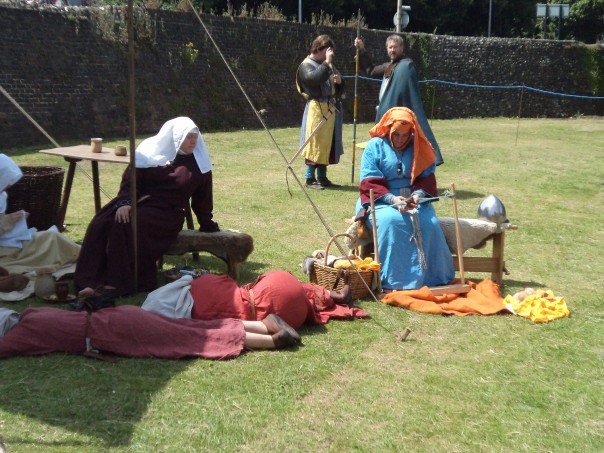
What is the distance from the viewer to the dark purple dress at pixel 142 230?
502cm

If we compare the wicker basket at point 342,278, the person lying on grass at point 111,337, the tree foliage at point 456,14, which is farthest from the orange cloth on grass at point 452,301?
the tree foliage at point 456,14

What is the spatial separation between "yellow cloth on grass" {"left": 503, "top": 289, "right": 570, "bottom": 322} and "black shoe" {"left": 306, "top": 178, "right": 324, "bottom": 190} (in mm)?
4643

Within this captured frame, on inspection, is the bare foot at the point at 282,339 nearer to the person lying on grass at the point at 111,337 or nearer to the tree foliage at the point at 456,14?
the person lying on grass at the point at 111,337

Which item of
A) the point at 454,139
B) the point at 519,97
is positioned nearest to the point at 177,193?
the point at 454,139

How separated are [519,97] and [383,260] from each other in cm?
2080

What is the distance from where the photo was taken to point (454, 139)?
16438 mm

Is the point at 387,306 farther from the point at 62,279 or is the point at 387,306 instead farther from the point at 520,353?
the point at 62,279

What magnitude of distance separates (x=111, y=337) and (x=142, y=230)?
4.31 feet

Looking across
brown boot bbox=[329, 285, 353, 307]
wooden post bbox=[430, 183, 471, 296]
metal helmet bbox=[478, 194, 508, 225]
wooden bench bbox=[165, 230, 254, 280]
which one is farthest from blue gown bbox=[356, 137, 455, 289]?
wooden bench bbox=[165, 230, 254, 280]

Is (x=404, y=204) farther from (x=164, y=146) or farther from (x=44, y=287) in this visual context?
(x=44, y=287)

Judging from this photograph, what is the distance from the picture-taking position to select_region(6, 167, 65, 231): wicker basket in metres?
5.94

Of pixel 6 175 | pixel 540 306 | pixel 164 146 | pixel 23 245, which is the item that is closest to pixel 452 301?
pixel 540 306

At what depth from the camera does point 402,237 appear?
5293mm

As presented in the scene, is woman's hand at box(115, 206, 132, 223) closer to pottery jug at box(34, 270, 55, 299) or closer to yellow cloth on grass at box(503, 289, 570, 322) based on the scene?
pottery jug at box(34, 270, 55, 299)
